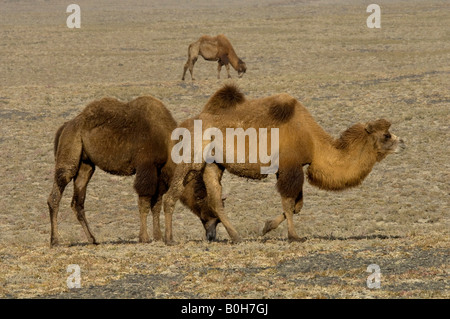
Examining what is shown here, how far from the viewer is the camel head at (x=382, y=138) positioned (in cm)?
1154

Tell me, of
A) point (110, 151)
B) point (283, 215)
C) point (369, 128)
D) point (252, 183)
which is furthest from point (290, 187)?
point (252, 183)

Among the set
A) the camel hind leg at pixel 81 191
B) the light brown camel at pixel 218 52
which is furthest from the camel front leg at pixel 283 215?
the light brown camel at pixel 218 52

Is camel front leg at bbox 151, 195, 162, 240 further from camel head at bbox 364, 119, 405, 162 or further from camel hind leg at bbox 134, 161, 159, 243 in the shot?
camel head at bbox 364, 119, 405, 162

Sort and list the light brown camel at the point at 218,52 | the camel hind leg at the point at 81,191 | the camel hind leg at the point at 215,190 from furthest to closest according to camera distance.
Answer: the light brown camel at the point at 218,52
the camel hind leg at the point at 81,191
the camel hind leg at the point at 215,190

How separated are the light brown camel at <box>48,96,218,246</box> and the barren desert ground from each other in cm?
70

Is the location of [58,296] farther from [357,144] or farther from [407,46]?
[407,46]

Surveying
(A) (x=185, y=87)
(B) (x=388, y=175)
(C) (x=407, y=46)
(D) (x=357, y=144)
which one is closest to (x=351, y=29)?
(C) (x=407, y=46)

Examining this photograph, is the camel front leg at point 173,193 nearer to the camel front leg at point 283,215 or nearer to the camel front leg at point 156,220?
the camel front leg at point 156,220

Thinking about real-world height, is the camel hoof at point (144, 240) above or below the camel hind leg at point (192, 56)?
below

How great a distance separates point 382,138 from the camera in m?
11.6

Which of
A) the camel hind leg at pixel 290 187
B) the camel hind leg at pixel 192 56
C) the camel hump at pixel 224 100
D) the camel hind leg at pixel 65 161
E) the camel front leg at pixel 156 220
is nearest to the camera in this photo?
the camel hind leg at pixel 290 187

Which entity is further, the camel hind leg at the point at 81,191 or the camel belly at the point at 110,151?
the camel hind leg at the point at 81,191

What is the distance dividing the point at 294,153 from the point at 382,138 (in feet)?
4.29

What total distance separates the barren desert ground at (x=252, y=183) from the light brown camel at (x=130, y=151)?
697 mm
